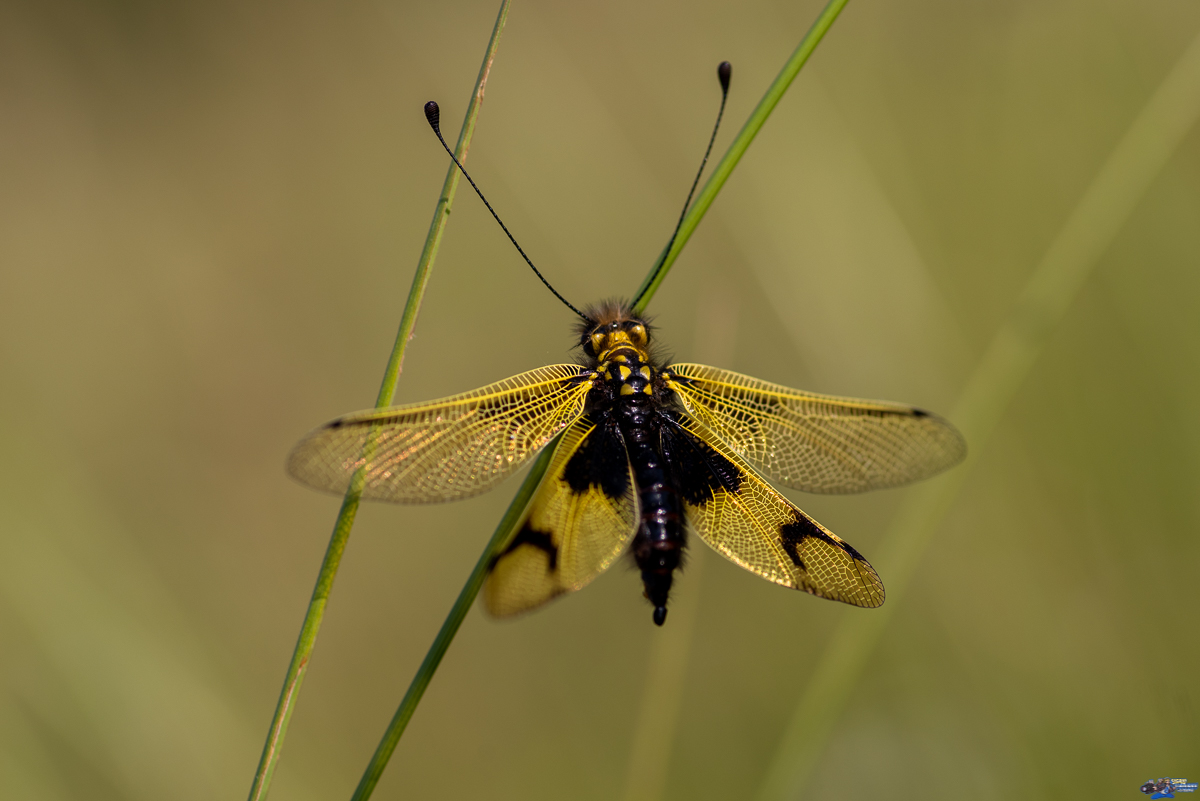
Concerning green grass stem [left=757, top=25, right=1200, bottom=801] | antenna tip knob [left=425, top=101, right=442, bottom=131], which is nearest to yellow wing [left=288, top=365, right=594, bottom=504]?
antenna tip knob [left=425, top=101, right=442, bottom=131]

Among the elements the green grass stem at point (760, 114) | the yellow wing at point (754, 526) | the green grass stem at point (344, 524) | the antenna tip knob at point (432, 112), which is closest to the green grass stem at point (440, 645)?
the green grass stem at point (344, 524)

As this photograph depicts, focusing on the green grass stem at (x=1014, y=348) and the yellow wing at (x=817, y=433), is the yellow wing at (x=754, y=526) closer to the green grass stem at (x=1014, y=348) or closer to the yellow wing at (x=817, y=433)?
the yellow wing at (x=817, y=433)

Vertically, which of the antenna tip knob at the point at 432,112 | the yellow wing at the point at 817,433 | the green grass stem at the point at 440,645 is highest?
the antenna tip knob at the point at 432,112

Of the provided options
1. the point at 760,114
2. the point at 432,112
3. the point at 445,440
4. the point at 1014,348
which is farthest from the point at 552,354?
the point at 1014,348

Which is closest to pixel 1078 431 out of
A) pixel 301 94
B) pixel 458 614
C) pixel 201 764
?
pixel 458 614

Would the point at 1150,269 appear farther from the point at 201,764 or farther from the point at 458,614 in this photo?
the point at 201,764
